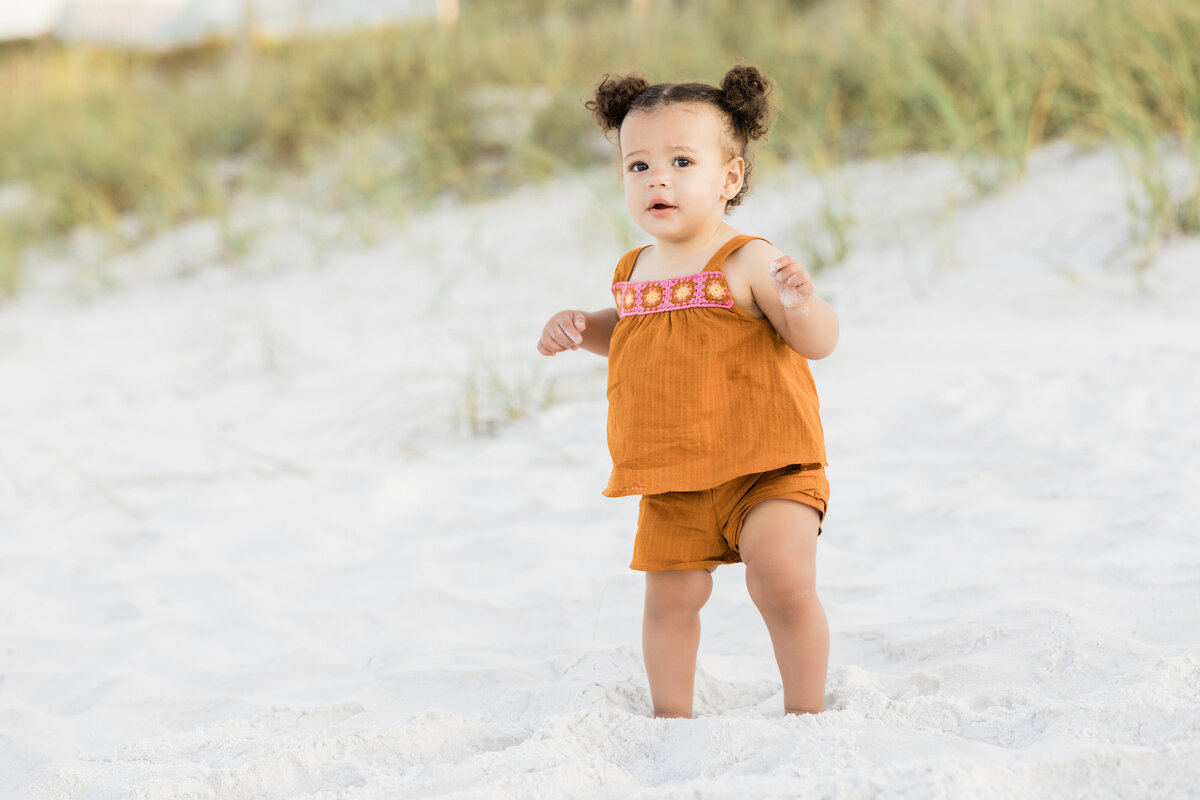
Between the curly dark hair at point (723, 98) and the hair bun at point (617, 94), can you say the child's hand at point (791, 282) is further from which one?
the hair bun at point (617, 94)

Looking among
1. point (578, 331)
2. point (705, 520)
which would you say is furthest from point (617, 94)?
point (705, 520)

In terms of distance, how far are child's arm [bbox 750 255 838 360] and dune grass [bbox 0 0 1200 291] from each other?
2.59m

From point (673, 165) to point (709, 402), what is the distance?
0.36 meters

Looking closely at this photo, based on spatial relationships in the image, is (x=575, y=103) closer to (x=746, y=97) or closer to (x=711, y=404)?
(x=746, y=97)

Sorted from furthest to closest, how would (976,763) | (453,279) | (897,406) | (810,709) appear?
(453,279)
(897,406)
(810,709)
(976,763)

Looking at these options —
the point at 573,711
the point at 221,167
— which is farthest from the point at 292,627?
the point at 221,167

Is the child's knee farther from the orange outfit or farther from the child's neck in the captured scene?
the child's neck

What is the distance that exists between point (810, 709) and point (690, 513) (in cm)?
34

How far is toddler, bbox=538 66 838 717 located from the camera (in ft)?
5.43

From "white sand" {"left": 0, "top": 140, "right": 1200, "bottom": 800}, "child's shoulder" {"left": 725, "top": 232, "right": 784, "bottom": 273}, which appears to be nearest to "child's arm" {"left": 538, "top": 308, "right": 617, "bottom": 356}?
"child's shoulder" {"left": 725, "top": 232, "right": 784, "bottom": 273}

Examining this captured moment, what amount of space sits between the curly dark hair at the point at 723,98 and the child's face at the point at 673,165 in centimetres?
2

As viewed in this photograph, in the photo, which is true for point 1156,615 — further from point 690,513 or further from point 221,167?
point 221,167

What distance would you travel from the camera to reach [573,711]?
5.89 feet

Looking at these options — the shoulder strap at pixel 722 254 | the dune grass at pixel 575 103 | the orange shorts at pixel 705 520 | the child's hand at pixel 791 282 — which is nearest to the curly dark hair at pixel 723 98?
the shoulder strap at pixel 722 254
